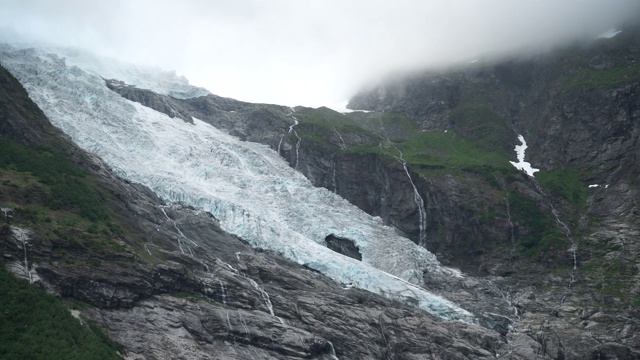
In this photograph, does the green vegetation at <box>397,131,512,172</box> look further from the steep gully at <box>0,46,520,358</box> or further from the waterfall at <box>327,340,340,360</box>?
the waterfall at <box>327,340,340,360</box>

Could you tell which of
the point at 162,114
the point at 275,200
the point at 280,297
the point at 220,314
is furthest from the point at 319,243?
the point at 162,114

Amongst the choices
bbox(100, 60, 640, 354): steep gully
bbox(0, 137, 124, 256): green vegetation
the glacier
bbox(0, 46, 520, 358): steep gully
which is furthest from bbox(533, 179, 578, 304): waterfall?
bbox(0, 137, 124, 256): green vegetation

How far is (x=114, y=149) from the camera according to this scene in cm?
9606

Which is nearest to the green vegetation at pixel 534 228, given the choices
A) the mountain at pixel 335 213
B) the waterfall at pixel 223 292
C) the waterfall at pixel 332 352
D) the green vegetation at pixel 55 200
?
the mountain at pixel 335 213

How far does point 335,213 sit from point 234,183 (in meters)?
16.9

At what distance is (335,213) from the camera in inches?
3752

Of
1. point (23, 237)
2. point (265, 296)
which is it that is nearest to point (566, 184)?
point (265, 296)

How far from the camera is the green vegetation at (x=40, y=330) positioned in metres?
41.8

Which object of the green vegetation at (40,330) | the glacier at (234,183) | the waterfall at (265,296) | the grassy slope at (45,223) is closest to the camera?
the green vegetation at (40,330)

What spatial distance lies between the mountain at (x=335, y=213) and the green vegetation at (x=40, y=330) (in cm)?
318

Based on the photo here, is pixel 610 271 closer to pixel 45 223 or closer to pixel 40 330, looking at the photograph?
pixel 45 223

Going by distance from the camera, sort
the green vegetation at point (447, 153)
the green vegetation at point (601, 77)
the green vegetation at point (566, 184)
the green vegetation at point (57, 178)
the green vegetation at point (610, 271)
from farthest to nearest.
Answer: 1. the green vegetation at point (601, 77)
2. the green vegetation at point (447, 153)
3. the green vegetation at point (566, 184)
4. the green vegetation at point (610, 271)
5. the green vegetation at point (57, 178)

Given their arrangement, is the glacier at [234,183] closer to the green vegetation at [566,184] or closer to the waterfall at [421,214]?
the waterfall at [421,214]

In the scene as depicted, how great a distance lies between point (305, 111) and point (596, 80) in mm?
65019
